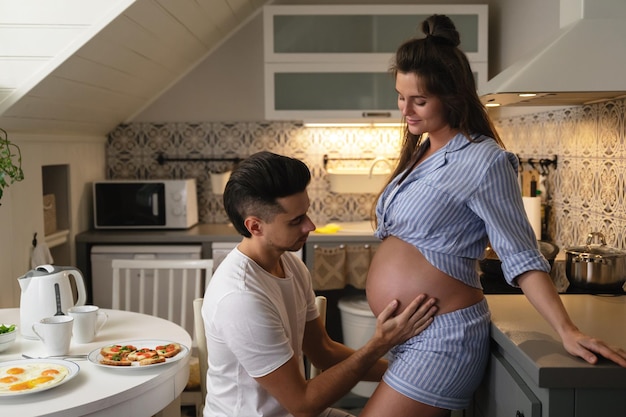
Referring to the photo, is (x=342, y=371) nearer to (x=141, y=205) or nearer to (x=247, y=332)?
(x=247, y=332)

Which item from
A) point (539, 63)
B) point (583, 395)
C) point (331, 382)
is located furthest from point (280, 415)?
point (539, 63)

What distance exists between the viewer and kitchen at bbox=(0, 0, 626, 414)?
2.60 metres

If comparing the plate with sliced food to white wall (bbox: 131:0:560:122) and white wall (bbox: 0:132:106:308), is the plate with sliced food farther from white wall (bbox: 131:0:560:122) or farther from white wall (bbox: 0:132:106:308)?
white wall (bbox: 131:0:560:122)

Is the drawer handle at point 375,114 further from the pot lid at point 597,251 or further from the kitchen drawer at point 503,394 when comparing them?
the kitchen drawer at point 503,394

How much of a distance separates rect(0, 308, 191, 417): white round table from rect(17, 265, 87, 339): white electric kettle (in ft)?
0.22

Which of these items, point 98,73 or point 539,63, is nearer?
point 539,63

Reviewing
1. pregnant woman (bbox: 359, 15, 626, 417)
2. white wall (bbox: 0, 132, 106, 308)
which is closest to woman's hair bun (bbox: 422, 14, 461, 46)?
pregnant woman (bbox: 359, 15, 626, 417)

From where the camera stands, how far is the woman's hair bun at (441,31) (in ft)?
5.47

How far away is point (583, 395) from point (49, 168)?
3.12 m

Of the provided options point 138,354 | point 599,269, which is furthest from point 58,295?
point 599,269

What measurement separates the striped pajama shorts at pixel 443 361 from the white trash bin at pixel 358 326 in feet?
6.19

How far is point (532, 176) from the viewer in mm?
3266

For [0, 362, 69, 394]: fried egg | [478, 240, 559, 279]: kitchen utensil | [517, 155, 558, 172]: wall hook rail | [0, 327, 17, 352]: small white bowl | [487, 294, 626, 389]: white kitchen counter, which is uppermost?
[517, 155, 558, 172]: wall hook rail

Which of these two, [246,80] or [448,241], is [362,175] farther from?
[448,241]
